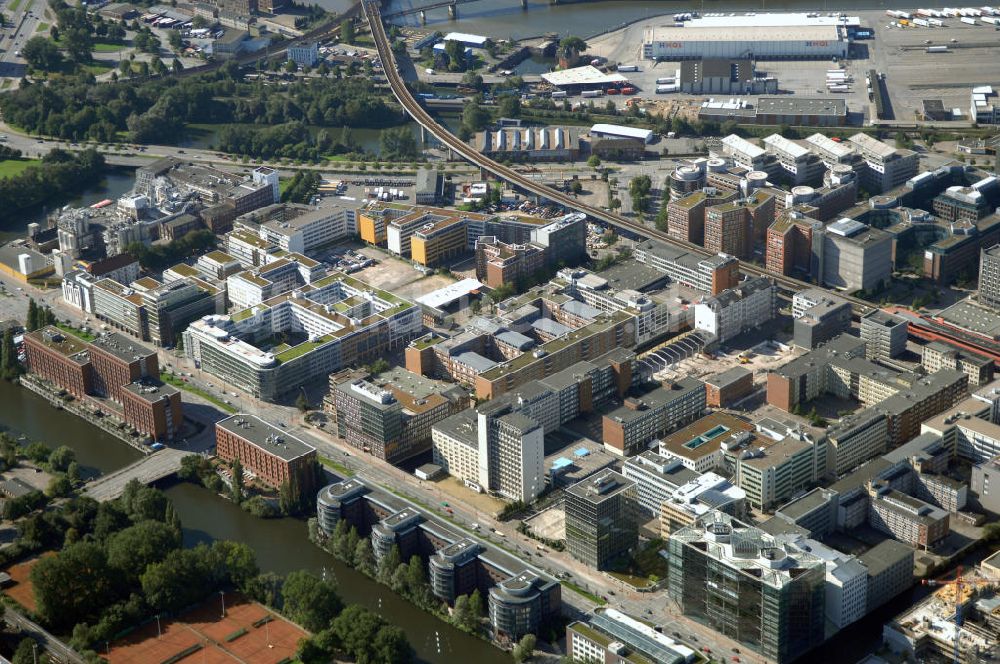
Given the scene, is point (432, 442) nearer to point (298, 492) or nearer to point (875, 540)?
point (298, 492)

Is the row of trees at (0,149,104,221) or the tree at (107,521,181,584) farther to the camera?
the row of trees at (0,149,104,221)

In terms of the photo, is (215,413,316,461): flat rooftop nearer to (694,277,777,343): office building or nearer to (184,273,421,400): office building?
(184,273,421,400): office building

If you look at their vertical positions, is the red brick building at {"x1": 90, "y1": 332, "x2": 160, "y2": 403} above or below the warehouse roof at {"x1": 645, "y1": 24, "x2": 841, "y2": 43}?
below

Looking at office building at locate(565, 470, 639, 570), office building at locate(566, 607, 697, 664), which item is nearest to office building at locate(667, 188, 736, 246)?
office building at locate(565, 470, 639, 570)

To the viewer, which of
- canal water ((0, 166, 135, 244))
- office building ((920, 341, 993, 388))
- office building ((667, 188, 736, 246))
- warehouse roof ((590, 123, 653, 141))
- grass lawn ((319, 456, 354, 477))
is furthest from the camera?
warehouse roof ((590, 123, 653, 141))

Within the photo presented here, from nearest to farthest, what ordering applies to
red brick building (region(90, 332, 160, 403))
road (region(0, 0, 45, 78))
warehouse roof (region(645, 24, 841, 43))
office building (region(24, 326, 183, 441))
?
office building (region(24, 326, 183, 441)) → red brick building (region(90, 332, 160, 403)) → warehouse roof (region(645, 24, 841, 43)) → road (region(0, 0, 45, 78))

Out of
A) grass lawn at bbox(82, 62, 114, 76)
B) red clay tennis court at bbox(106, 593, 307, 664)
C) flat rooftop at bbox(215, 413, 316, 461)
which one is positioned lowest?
red clay tennis court at bbox(106, 593, 307, 664)

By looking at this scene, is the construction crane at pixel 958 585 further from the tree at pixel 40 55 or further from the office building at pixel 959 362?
the tree at pixel 40 55
